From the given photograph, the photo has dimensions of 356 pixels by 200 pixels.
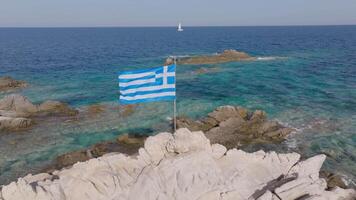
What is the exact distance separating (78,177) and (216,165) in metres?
6.27

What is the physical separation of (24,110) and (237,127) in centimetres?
2281

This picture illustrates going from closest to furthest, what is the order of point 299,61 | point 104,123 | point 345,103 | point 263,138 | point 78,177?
point 78,177, point 263,138, point 104,123, point 345,103, point 299,61

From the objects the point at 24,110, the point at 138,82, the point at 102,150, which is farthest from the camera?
the point at 24,110

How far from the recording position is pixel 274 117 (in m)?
36.6

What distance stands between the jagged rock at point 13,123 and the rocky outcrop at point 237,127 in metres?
14.9

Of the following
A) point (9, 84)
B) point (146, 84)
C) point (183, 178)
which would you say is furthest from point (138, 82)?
point (9, 84)

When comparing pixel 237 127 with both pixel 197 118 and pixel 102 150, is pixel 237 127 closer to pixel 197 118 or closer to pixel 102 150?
pixel 197 118

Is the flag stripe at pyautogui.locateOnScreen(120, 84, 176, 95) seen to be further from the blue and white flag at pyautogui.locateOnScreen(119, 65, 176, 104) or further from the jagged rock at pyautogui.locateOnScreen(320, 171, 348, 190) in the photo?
the jagged rock at pyautogui.locateOnScreen(320, 171, 348, 190)

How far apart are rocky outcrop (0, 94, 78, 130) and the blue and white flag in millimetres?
20223

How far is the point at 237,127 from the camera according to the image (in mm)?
31750

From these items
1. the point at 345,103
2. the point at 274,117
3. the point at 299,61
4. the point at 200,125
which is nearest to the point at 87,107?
the point at 200,125

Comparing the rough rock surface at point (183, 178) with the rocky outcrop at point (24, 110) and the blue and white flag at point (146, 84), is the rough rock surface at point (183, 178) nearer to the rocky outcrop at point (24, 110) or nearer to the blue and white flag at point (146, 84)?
the blue and white flag at point (146, 84)

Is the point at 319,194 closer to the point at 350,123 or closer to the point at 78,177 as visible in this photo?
the point at 78,177

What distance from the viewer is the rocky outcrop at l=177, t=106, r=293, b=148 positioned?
29766mm
